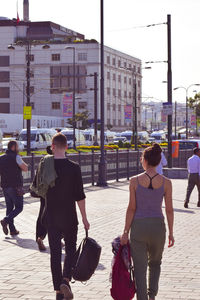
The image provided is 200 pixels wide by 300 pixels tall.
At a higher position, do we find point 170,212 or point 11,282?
point 170,212

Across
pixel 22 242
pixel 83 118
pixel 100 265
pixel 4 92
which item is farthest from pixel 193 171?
pixel 4 92

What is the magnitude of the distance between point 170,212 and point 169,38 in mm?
24768

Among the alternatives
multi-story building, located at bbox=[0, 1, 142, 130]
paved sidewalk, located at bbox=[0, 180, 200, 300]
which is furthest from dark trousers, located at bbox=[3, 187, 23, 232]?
multi-story building, located at bbox=[0, 1, 142, 130]

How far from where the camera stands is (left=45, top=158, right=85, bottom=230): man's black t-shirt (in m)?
6.55

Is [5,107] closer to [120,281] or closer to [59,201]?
[59,201]

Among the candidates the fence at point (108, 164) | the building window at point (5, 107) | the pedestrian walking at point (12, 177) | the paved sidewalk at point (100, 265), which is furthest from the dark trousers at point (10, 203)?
the building window at point (5, 107)

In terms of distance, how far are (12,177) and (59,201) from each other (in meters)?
5.50

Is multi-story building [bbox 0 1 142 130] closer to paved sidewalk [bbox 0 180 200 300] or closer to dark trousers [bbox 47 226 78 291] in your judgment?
paved sidewalk [bbox 0 180 200 300]

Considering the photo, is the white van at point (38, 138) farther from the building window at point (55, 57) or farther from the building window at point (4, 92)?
the building window at point (4, 92)

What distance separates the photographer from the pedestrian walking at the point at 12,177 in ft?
38.9

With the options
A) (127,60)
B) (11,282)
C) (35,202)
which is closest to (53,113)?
(127,60)

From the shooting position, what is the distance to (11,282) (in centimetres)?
780

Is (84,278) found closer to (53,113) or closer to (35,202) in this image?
(35,202)

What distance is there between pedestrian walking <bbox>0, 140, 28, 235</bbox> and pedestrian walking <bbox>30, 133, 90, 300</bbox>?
17.1ft
